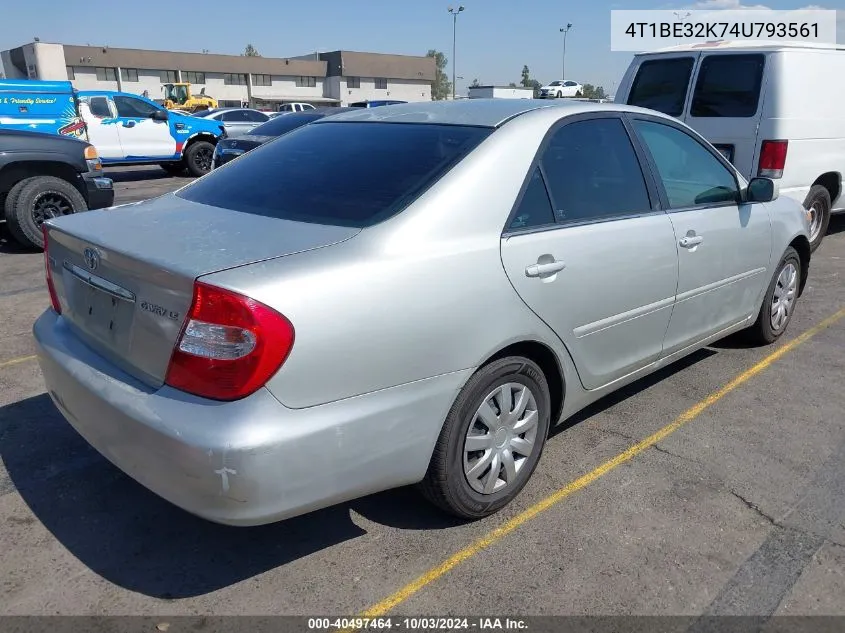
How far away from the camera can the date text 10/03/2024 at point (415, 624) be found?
236 cm

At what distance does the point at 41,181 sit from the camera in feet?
25.8

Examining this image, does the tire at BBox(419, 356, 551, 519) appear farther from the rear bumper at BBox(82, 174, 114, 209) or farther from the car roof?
the rear bumper at BBox(82, 174, 114, 209)

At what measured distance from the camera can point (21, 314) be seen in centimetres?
575

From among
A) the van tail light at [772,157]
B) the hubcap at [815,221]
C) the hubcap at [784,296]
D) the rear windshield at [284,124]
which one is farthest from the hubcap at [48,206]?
the hubcap at [815,221]

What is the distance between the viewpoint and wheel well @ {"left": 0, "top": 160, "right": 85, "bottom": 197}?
7816 mm

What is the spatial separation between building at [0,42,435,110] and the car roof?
204 feet

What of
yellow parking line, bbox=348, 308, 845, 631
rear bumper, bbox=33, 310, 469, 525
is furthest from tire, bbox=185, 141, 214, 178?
rear bumper, bbox=33, 310, 469, 525

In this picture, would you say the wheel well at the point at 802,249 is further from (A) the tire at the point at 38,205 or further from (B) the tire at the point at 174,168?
(B) the tire at the point at 174,168

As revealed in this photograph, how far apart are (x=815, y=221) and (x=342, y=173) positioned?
6.78 m

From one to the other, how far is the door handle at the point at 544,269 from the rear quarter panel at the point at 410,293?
0.43 feet

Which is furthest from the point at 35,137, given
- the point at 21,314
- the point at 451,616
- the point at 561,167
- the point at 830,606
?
the point at 830,606

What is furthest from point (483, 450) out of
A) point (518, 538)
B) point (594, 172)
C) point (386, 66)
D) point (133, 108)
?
point (386, 66)

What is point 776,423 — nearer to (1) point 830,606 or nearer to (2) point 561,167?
(1) point 830,606

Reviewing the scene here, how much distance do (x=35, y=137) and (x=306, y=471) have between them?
7.26 meters
